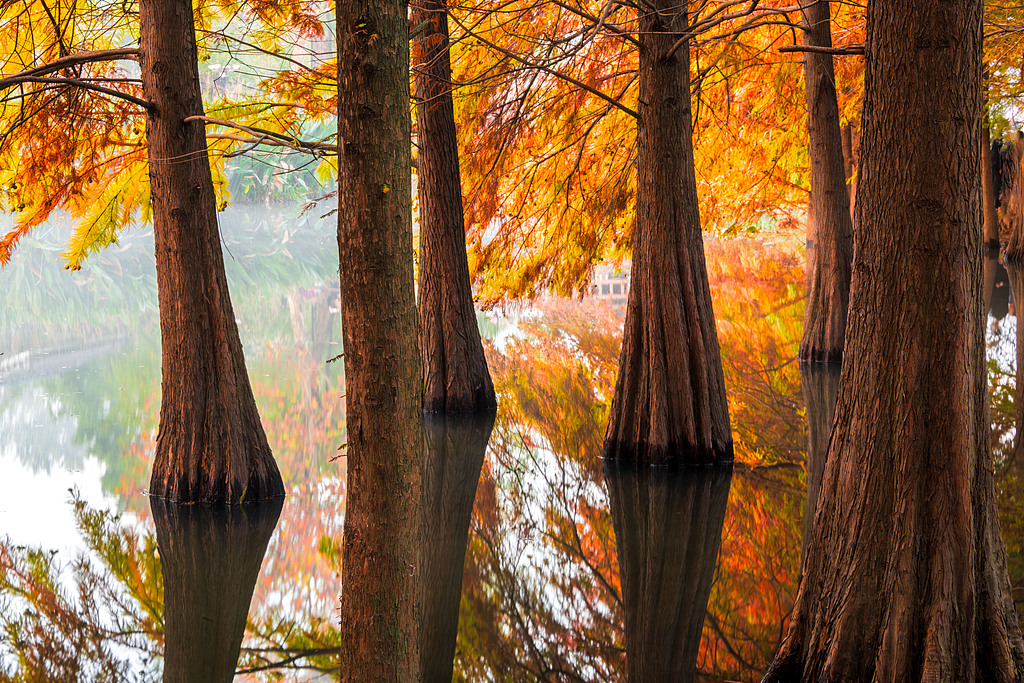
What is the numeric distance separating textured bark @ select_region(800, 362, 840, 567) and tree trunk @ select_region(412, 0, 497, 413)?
144 inches

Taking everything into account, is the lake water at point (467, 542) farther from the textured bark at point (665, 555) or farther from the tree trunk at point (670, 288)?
the tree trunk at point (670, 288)

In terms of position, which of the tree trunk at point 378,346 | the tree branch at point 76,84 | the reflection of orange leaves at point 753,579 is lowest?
the reflection of orange leaves at point 753,579

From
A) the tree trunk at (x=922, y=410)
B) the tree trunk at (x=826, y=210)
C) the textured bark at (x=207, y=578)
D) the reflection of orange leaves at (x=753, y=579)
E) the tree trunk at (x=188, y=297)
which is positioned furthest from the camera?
the tree trunk at (x=826, y=210)

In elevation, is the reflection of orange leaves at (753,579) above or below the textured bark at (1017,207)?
below

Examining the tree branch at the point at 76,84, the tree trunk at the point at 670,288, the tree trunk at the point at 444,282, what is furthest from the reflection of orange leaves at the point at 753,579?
the tree branch at the point at 76,84

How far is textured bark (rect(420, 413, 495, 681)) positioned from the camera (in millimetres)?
4023

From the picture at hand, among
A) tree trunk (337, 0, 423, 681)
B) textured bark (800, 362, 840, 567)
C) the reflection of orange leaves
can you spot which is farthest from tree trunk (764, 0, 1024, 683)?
tree trunk (337, 0, 423, 681)

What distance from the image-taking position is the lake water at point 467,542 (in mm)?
3986

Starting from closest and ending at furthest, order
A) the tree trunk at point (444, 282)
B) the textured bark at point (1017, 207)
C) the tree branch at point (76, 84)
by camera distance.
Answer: the tree branch at point (76, 84) < the tree trunk at point (444, 282) < the textured bark at point (1017, 207)

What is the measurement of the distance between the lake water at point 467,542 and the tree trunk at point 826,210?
2.88ft

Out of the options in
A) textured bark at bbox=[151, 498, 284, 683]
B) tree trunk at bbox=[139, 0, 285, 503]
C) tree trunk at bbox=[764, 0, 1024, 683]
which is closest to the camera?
tree trunk at bbox=[764, 0, 1024, 683]

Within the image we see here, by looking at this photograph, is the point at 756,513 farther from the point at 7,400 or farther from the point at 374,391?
the point at 7,400

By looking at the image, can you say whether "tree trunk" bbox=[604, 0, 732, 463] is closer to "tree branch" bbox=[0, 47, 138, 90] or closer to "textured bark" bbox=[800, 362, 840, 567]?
"textured bark" bbox=[800, 362, 840, 567]

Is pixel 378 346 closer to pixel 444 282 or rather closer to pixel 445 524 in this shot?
pixel 445 524
